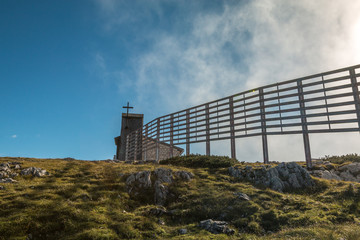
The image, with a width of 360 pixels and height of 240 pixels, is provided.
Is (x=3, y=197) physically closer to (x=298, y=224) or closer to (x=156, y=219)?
(x=156, y=219)

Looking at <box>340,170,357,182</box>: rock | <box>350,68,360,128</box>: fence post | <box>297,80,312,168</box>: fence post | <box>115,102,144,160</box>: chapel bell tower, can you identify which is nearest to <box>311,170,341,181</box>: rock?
<box>340,170,357,182</box>: rock

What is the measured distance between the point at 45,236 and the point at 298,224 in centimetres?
965

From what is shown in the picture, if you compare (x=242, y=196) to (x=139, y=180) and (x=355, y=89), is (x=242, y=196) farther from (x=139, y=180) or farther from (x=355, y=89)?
(x=355, y=89)

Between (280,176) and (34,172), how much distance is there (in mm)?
15207

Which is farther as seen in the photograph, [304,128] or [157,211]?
[304,128]

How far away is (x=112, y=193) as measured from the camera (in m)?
12.1

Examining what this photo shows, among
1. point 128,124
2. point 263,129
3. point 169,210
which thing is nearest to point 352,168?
point 263,129

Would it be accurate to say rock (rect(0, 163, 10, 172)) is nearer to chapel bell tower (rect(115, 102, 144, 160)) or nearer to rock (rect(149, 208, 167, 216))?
rock (rect(149, 208, 167, 216))

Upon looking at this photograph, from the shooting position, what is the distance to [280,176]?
49.5ft

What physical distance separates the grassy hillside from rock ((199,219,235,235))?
329mm

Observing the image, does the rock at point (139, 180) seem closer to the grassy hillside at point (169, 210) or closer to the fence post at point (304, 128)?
the grassy hillside at point (169, 210)

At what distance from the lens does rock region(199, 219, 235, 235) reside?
904cm

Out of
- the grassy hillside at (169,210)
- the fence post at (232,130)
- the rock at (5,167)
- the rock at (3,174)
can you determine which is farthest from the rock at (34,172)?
the fence post at (232,130)

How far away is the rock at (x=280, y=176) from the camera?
47.2 feet
